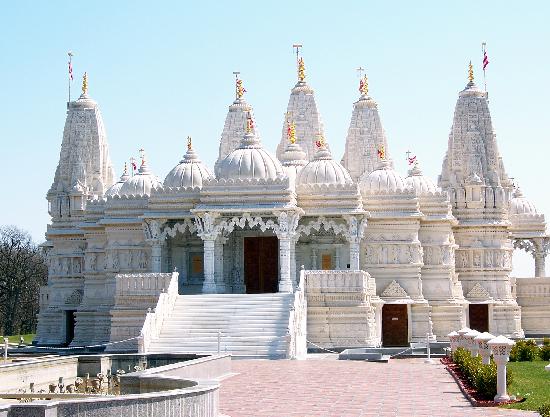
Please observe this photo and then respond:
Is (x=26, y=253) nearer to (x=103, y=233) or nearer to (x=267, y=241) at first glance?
(x=103, y=233)

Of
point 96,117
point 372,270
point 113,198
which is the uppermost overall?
point 96,117

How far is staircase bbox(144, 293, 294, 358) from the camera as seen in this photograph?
33.2 meters

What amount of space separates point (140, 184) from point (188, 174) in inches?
136

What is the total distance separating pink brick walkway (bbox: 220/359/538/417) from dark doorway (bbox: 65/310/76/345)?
1837 centimetres

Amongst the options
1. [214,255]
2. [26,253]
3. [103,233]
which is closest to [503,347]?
[214,255]

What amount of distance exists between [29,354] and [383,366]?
590 inches

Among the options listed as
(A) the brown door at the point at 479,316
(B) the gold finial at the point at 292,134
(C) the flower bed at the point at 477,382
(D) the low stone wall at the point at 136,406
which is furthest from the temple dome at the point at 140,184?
(D) the low stone wall at the point at 136,406

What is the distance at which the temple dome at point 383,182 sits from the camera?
1666 inches

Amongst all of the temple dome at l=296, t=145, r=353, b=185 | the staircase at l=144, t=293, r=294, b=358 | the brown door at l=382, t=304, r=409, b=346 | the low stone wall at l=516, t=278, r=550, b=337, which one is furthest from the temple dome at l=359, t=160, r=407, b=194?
the low stone wall at l=516, t=278, r=550, b=337

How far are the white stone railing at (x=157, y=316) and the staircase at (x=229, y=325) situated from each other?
0.16 meters

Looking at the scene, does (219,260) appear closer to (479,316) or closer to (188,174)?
(188,174)

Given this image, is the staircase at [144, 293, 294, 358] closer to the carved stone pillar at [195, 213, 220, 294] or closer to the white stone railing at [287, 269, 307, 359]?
the white stone railing at [287, 269, 307, 359]

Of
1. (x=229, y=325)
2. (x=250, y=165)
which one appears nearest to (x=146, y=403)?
(x=229, y=325)

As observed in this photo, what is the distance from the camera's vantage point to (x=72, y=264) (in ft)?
156
